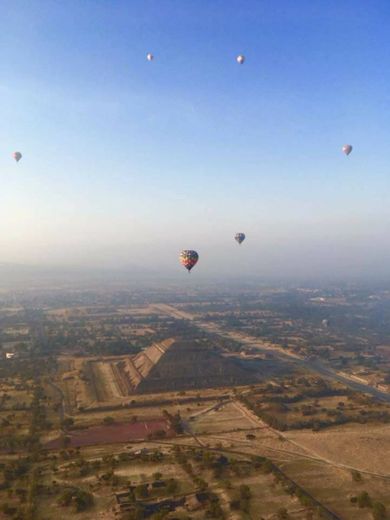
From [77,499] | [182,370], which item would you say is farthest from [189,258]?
[77,499]

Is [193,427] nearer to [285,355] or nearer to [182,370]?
[182,370]

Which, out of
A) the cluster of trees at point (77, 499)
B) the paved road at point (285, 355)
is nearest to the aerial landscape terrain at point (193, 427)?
the cluster of trees at point (77, 499)

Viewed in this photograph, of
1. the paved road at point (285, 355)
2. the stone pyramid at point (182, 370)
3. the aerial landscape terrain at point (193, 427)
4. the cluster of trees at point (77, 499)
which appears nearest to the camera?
the cluster of trees at point (77, 499)

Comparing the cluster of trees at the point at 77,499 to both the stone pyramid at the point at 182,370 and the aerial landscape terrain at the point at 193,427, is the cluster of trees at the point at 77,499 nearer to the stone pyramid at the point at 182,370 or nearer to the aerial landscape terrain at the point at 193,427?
the aerial landscape terrain at the point at 193,427

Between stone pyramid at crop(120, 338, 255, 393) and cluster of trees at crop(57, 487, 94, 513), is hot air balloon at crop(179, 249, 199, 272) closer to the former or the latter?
stone pyramid at crop(120, 338, 255, 393)

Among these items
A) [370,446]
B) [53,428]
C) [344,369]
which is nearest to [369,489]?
[370,446]

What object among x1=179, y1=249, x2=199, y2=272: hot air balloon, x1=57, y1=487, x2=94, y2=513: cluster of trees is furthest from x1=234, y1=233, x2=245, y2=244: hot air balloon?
x1=57, y1=487, x2=94, y2=513: cluster of trees
